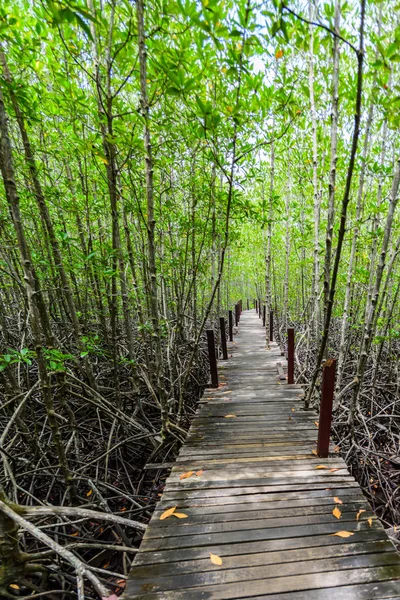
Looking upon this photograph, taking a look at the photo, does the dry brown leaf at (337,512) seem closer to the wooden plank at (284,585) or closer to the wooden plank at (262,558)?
the wooden plank at (262,558)

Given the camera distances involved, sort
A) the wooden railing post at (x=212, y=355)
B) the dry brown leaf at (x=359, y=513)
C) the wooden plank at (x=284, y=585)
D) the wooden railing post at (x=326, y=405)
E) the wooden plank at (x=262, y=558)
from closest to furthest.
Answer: the wooden plank at (x=284, y=585)
the wooden plank at (x=262, y=558)
the dry brown leaf at (x=359, y=513)
the wooden railing post at (x=326, y=405)
the wooden railing post at (x=212, y=355)

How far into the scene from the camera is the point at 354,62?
507 cm

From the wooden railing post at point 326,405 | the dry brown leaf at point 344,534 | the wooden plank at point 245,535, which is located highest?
the wooden railing post at point 326,405

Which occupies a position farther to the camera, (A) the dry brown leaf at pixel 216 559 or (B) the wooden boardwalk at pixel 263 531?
(A) the dry brown leaf at pixel 216 559

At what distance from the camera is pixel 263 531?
6.24 feet

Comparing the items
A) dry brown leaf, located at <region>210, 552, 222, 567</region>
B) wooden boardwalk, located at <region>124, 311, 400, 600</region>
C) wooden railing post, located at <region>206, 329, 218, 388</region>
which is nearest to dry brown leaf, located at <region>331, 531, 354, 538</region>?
wooden boardwalk, located at <region>124, 311, 400, 600</region>

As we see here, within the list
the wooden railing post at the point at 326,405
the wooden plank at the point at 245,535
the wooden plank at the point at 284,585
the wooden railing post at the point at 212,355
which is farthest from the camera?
the wooden railing post at the point at 212,355

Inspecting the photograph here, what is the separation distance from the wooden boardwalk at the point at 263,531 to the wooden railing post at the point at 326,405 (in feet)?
0.43

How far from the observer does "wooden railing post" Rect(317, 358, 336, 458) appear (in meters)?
2.49

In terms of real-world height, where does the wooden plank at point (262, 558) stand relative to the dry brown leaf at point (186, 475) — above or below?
above

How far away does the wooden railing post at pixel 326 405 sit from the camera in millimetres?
2490

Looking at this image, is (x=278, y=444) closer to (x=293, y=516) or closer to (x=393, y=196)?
(x=293, y=516)

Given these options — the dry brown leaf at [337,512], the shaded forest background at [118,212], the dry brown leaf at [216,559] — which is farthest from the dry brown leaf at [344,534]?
the shaded forest background at [118,212]

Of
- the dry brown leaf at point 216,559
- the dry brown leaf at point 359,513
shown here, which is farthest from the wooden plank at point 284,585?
the dry brown leaf at point 359,513
